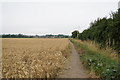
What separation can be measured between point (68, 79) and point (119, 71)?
83.6 inches

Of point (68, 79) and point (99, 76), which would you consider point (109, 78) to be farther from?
point (68, 79)

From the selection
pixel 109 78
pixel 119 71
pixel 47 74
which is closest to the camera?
pixel 109 78

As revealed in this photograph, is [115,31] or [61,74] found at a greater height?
[115,31]

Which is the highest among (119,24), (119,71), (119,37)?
(119,24)

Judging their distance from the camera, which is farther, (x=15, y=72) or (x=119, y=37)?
(x=119, y=37)

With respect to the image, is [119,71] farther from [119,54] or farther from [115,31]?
[119,54]

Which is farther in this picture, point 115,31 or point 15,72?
point 115,31

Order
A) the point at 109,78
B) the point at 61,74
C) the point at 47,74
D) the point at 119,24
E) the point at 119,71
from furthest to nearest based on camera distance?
the point at 119,24, the point at 61,74, the point at 47,74, the point at 119,71, the point at 109,78

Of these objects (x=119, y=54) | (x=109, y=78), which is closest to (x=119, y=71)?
(x=109, y=78)

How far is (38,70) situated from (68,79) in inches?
52.9

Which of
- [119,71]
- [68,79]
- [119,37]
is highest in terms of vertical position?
[119,37]

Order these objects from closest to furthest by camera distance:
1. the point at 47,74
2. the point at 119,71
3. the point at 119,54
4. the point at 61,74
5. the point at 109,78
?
the point at 109,78 < the point at 119,71 < the point at 47,74 < the point at 61,74 < the point at 119,54

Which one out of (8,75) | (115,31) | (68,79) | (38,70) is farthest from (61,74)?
(115,31)

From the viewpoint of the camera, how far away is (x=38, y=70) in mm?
7211
